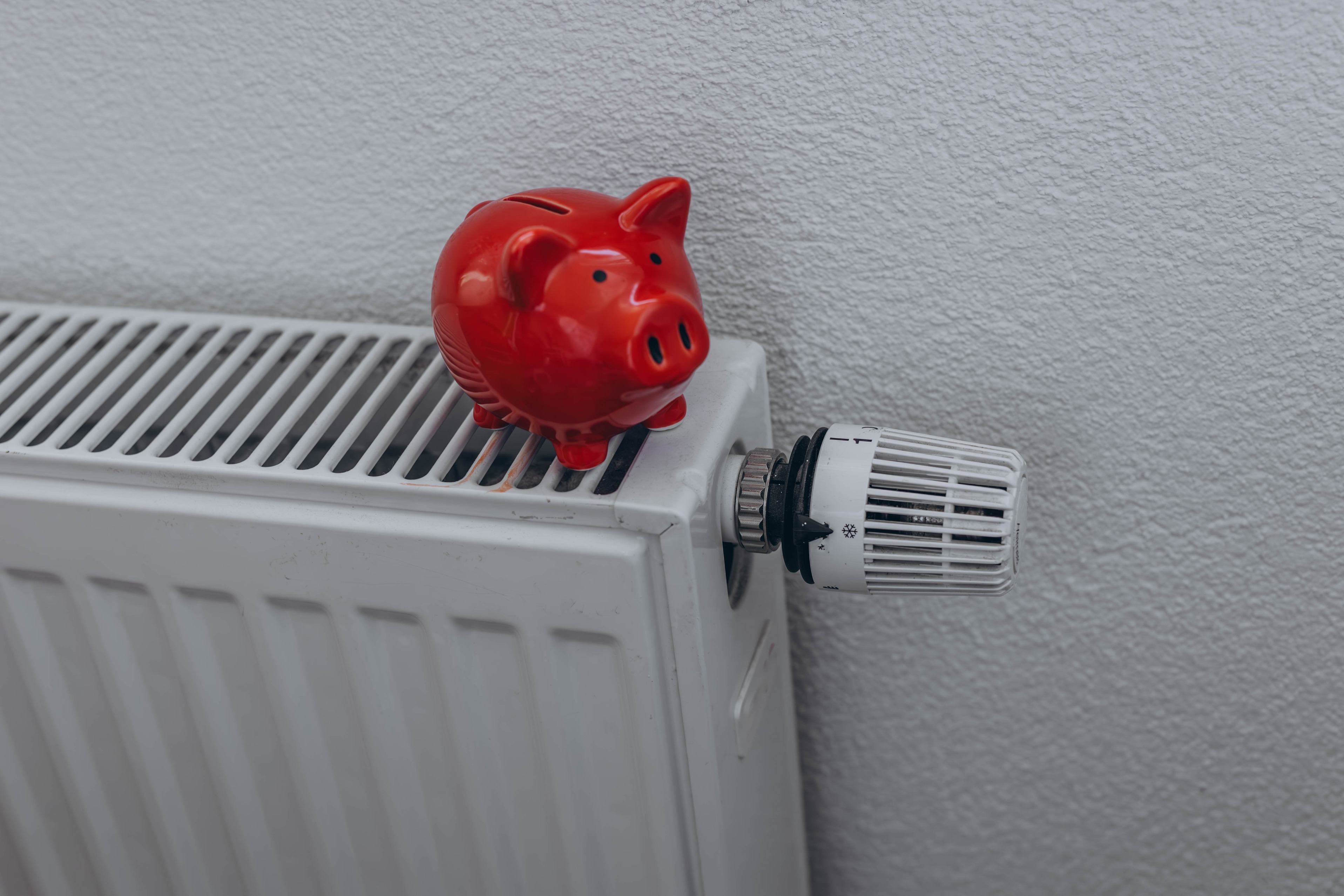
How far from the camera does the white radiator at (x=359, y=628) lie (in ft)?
1.41

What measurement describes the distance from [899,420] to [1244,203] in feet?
0.60

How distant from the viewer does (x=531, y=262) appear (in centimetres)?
36

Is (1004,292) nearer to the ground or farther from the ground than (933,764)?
farther from the ground

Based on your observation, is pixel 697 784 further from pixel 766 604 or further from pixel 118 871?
pixel 118 871

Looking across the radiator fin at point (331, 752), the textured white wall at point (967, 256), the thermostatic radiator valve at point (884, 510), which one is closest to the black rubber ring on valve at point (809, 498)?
the thermostatic radiator valve at point (884, 510)

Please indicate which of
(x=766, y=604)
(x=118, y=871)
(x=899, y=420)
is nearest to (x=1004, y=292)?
(x=899, y=420)

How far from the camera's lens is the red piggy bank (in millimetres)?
362

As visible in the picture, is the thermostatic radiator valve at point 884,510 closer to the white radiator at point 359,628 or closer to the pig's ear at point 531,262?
the white radiator at point 359,628

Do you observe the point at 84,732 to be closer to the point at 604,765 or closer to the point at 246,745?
the point at 246,745

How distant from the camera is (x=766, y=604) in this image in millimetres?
538

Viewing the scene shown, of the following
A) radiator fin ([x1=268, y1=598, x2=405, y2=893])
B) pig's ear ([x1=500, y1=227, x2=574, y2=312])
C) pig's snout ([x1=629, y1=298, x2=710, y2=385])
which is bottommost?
radiator fin ([x1=268, y1=598, x2=405, y2=893])

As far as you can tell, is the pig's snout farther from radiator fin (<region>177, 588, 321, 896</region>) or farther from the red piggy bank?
radiator fin (<region>177, 588, 321, 896</region>)

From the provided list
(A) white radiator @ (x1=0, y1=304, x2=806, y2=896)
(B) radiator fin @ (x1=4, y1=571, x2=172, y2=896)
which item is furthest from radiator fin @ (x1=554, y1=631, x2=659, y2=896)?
(B) radiator fin @ (x1=4, y1=571, x2=172, y2=896)

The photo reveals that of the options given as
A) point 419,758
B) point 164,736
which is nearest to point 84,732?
→ point 164,736
